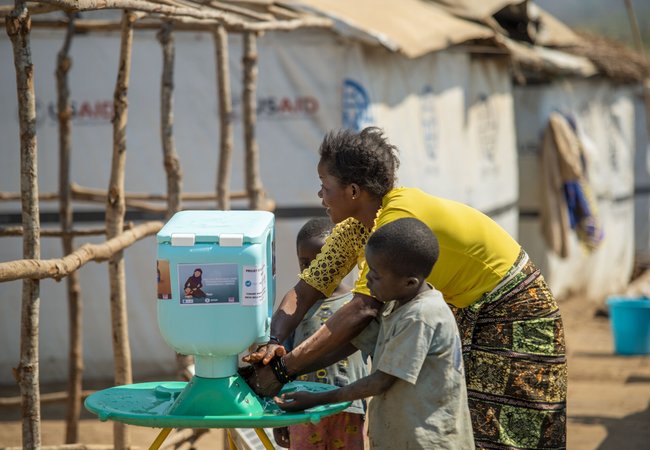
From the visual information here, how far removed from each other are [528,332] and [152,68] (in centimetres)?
443

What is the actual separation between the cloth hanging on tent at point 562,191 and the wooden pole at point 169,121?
19.5 ft

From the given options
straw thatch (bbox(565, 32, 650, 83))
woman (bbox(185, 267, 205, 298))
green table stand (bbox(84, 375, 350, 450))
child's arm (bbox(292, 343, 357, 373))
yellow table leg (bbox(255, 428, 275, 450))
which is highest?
straw thatch (bbox(565, 32, 650, 83))

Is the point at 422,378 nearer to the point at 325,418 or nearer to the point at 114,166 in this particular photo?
the point at 325,418

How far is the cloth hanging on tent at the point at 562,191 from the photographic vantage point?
33.1ft

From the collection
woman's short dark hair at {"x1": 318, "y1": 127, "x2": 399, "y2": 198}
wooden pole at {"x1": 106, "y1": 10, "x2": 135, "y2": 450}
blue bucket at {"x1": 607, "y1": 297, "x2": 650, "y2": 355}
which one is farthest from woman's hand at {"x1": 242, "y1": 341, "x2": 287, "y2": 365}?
blue bucket at {"x1": 607, "y1": 297, "x2": 650, "y2": 355}

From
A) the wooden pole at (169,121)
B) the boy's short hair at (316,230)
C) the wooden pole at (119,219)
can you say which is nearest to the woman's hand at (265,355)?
the boy's short hair at (316,230)

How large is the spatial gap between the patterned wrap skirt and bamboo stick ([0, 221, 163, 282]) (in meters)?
1.35

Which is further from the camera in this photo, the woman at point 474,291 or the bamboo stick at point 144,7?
the bamboo stick at point 144,7

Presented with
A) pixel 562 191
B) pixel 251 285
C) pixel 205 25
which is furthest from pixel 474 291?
pixel 562 191

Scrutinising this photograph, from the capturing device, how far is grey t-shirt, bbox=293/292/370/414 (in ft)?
11.8

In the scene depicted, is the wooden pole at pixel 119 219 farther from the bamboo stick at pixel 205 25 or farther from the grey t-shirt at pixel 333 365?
the grey t-shirt at pixel 333 365

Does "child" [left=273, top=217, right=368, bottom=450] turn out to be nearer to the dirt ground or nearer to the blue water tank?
the blue water tank

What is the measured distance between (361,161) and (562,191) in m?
7.62

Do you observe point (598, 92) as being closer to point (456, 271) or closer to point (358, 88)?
point (358, 88)
